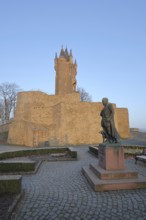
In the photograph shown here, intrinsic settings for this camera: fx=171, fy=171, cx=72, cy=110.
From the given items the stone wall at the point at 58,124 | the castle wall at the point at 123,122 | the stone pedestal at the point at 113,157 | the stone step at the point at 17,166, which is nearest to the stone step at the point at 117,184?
the stone pedestal at the point at 113,157

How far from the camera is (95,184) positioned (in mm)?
5656

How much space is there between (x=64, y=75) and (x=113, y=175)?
36.7 m

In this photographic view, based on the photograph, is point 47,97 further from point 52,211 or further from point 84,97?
point 52,211

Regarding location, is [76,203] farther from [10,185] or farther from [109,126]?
[109,126]

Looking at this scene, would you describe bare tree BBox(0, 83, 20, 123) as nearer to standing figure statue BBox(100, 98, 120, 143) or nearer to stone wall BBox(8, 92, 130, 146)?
stone wall BBox(8, 92, 130, 146)

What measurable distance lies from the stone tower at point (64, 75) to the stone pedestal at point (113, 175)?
34.2 m

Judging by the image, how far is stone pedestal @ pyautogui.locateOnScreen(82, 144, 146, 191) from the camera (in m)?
5.73

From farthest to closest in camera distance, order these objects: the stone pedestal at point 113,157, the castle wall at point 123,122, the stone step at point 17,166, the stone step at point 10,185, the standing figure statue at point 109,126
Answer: the castle wall at point 123,122 < the stone step at point 17,166 < the standing figure statue at point 109,126 < the stone pedestal at point 113,157 < the stone step at point 10,185

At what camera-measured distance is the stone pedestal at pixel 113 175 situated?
5734mm

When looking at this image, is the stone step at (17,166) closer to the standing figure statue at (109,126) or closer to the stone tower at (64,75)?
the standing figure statue at (109,126)

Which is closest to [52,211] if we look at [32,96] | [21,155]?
[21,155]

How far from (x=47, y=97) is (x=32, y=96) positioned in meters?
2.92

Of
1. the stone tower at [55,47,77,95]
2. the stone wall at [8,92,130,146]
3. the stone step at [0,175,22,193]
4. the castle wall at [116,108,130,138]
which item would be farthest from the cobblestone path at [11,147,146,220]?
the stone tower at [55,47,77,95]

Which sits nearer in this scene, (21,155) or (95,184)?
(95,184)
